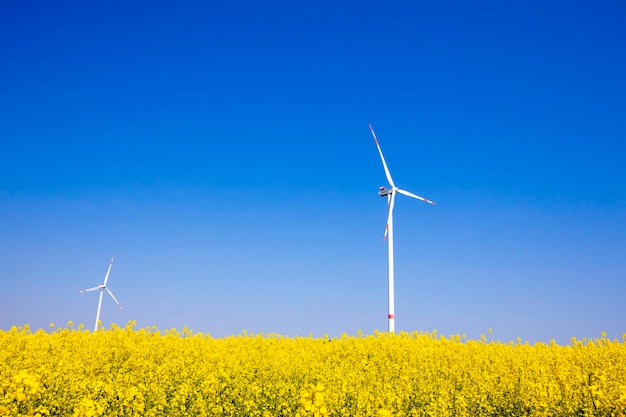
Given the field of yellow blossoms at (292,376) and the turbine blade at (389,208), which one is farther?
the turbine blade at (389,208)

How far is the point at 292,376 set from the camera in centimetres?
1176

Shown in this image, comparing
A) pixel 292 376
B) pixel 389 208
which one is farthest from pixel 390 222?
pixel 292 376

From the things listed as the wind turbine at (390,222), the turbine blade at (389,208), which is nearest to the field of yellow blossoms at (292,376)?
the wind turbine at (390,222)

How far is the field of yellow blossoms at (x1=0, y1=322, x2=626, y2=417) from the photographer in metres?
8.36

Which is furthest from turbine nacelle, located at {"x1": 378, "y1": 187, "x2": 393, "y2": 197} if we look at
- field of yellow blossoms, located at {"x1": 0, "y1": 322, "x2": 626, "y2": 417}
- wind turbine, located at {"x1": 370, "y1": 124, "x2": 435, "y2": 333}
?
field of yellow blossoms, located at {"x1": 0, "y1": 322, "x2": 626, "y2": 417}

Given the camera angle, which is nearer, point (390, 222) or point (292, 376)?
point (292, 376)

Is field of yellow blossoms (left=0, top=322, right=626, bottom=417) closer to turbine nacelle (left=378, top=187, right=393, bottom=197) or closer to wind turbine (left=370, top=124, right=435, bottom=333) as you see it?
wind turbine (left=370, top=124, right=435, bottom=333)

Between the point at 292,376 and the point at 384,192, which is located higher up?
the point at 384,192

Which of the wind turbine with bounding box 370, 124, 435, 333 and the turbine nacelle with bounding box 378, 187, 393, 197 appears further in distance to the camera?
the turbine nacelle with bounding box 378, 187, 393, 197

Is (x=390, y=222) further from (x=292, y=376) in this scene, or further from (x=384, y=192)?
(x=292, y=376)

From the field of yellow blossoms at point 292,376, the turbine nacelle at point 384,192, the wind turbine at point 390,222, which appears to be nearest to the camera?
the field of yellow blossoms at point 292,376

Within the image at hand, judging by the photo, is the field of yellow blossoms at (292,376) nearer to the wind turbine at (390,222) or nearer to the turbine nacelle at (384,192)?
the wind turbine at (390,222)

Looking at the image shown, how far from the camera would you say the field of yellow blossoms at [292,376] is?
329 inches

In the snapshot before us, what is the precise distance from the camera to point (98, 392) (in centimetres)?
921
